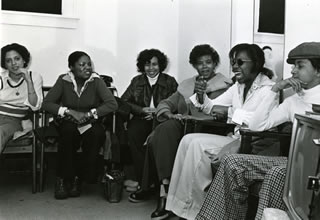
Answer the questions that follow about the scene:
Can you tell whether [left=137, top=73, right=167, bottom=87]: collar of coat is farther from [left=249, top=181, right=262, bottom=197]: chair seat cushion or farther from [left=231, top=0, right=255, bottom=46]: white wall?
[left=249, top=181, right=262, bottom=197]: chair seat cushion

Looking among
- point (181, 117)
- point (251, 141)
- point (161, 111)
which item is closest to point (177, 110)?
point (161, 111)

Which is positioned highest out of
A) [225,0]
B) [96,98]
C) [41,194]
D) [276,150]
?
[225,0]

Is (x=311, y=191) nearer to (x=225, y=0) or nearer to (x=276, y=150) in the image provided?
(x=276, y=150)

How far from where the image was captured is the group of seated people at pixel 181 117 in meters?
2.10

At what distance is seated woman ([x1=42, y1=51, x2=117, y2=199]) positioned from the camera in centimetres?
317

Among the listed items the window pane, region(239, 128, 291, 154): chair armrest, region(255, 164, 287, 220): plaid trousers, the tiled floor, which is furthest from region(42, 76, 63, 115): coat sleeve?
region(255, 164, 287, 220): plaid trousers

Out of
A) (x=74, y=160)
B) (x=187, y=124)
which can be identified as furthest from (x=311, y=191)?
(x=74, y=160)

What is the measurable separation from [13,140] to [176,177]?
1.32m

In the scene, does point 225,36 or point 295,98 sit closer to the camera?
point 295,98

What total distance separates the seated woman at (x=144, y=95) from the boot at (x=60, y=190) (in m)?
0.55

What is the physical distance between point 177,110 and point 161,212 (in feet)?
3.07

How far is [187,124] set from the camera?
9.37ft

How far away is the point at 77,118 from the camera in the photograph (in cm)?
326

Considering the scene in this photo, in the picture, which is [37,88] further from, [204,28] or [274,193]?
[274,193]
